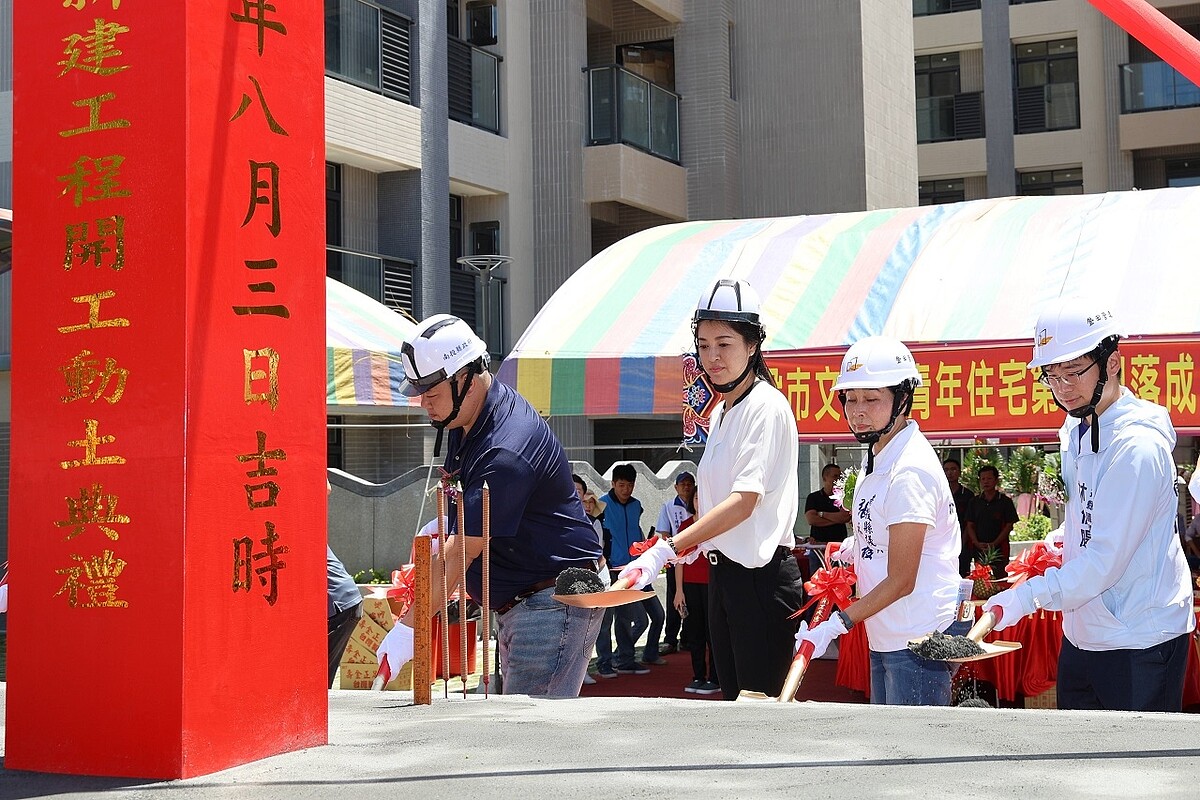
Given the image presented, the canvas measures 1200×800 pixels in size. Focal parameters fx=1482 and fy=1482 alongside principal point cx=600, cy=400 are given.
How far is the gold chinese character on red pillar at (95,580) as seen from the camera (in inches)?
138

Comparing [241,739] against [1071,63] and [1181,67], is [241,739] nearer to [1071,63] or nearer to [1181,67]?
[1181,67]

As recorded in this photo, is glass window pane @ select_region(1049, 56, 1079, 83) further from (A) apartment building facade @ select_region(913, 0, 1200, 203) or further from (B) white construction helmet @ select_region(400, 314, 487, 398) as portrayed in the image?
(B) white construction helmet @ select_region(400, 314, 487, 398)

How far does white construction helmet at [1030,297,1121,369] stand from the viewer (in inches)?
175

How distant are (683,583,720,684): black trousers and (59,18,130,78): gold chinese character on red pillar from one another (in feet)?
25.6

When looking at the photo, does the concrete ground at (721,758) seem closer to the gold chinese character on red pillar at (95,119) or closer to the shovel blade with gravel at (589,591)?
the shovel blade with gravel at (589,591)

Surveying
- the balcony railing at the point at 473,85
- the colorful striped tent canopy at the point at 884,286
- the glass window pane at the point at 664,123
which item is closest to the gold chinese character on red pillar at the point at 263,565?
the colorful striped tent canopy at the point at 884,286

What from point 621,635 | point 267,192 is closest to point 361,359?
point 621,635

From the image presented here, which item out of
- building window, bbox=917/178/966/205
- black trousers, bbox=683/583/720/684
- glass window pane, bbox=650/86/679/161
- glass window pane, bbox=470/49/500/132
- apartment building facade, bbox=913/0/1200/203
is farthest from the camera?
building window, bbox=917/178/966/205

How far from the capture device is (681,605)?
11.3m

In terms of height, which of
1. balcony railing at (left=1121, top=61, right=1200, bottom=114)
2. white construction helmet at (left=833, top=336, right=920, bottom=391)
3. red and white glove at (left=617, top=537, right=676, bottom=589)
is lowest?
red and white glove at (left=617, top=537, right=676, bottom=589)

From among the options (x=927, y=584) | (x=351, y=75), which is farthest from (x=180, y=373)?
(x=351, y=75)

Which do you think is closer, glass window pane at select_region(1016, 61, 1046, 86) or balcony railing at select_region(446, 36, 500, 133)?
balcony railing at select_region(446, 36, 500, 133)

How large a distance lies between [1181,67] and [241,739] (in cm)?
347

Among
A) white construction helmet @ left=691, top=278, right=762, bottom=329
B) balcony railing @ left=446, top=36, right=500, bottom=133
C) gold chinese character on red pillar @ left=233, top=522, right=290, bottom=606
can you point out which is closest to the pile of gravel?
white construction helmet @ left=691, top=278, right=762, bottom=329
